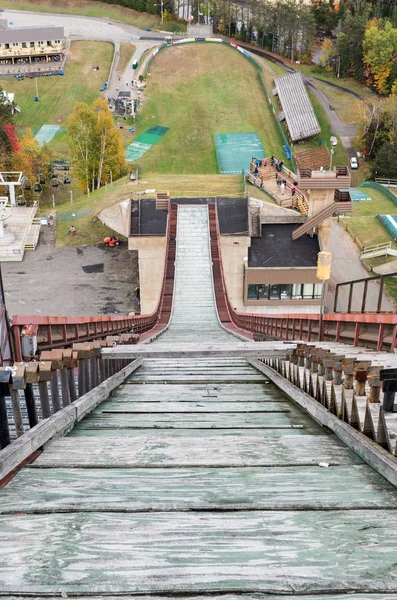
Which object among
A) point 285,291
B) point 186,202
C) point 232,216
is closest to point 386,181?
point 232,216

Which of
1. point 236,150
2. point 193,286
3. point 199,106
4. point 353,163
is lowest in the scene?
point 193,286

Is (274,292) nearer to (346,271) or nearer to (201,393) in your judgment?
(346,271)

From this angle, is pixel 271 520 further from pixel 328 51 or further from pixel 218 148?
pixel 328 51

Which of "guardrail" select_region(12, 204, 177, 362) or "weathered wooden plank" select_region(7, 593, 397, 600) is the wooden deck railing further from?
"guardrail" select_region(12, 204, 177, 362)

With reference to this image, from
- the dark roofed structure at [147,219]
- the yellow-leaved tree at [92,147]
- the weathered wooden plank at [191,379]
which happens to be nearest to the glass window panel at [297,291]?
the dark roofed structure at [147,219]

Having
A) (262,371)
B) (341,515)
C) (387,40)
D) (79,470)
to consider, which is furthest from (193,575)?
(387,40)

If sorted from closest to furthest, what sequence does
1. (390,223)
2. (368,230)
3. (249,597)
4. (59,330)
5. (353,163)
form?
(249,597)
(59,330)
(368,230)
(390,223)
(353,163)
